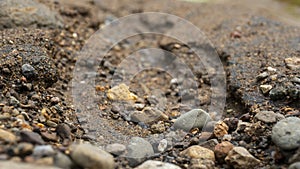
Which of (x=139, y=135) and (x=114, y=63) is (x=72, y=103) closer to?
(x=139, y=135)

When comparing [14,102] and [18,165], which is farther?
[14,102]

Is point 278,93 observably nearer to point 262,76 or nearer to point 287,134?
point 262,76

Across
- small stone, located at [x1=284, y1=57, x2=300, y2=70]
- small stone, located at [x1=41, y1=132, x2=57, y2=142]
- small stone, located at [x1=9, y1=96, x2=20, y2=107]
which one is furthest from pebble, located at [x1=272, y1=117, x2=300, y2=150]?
small stone, located at [x1=9, y1=96, x2=20, y2=107]

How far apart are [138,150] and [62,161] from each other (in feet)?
1.82

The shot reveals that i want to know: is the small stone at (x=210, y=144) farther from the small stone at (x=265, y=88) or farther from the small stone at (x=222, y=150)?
the small stone at (x=265, y=88)

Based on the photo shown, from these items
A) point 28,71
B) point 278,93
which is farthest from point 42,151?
point 278,93

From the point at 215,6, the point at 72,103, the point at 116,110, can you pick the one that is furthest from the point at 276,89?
the point at 215,6

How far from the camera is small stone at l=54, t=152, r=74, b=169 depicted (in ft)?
6.48

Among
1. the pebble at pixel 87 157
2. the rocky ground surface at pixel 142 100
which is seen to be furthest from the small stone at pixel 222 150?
the pebble at pixel 87 157

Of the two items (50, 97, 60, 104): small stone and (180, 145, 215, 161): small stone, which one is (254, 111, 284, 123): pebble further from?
(50, 97, 60, 104): small stone

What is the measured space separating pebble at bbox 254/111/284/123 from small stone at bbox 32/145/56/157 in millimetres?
1326

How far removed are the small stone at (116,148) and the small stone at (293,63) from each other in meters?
1.50

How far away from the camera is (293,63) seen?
10.2 ft

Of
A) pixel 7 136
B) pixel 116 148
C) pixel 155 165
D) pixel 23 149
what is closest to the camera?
pixel 23 149
